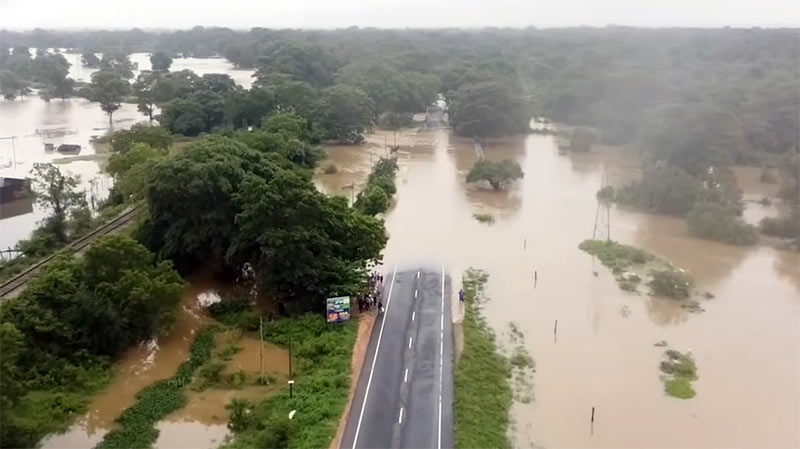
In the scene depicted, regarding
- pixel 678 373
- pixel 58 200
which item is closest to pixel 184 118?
pixel 58 200

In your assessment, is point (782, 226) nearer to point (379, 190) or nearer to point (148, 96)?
point (379, 190)

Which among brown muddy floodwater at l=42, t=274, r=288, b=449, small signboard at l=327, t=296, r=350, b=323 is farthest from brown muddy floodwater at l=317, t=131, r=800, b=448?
brown muddy floodwater at l=42, t=274, r=288, b=449

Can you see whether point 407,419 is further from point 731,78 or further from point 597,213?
point 731,78

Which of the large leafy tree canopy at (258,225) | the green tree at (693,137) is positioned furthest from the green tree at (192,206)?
the green tree at (693,137)

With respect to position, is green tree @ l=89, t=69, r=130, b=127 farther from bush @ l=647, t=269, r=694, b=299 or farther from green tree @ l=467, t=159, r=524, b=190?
bush @ l=647, t=269, r=694, b=299

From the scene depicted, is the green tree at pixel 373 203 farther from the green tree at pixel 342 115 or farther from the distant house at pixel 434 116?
the distant house at pixel 434 116

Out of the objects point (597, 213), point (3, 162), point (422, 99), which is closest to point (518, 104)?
point (422, 99)
